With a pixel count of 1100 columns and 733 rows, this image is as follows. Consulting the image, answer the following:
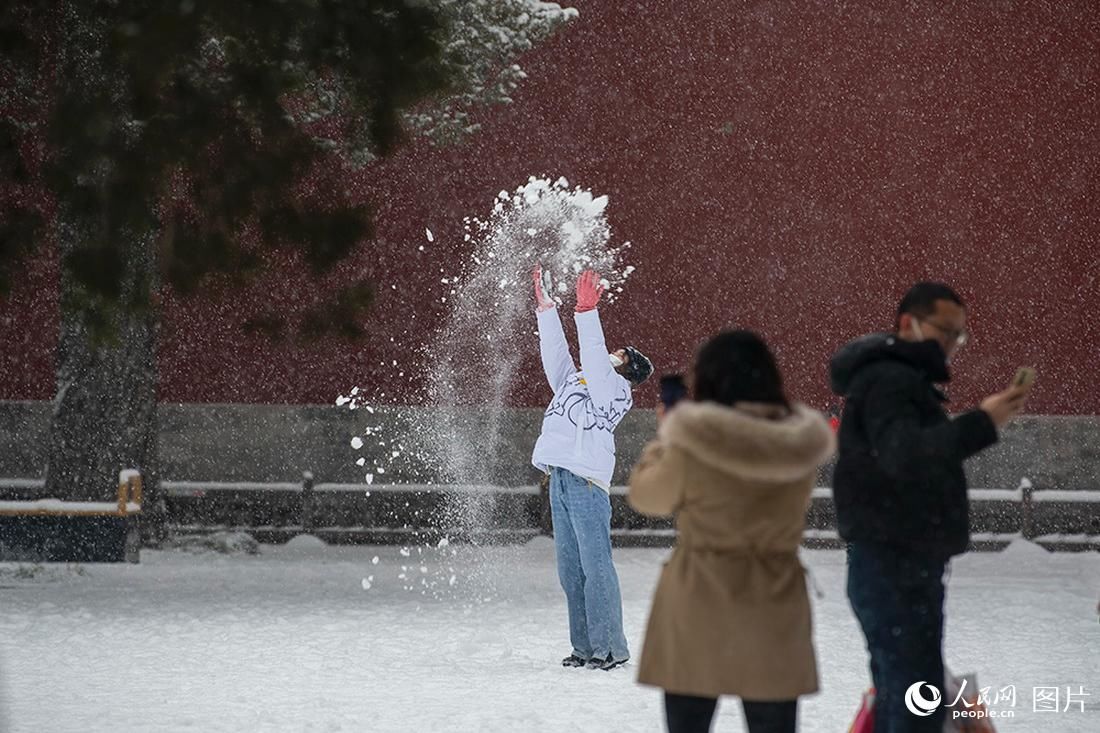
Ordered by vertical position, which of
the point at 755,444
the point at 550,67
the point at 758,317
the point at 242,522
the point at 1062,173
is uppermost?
the point at 550,67

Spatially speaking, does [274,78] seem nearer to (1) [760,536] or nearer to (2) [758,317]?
(1) [760,536]

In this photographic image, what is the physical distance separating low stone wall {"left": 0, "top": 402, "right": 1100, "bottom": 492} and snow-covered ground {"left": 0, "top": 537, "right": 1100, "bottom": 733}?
253 cm

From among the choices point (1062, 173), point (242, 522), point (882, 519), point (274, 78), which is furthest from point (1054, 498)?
point (882, 519)

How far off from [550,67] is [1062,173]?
5.91 metres

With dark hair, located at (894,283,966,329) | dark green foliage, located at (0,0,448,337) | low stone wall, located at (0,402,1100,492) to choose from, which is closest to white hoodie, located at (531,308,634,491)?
dark green foliage, located at (0,0,448,337)

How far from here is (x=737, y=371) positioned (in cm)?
384

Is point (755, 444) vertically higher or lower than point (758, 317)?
lower

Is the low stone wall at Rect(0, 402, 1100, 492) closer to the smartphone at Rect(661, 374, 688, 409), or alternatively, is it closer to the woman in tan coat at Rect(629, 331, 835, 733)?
the smartphone at Rect(661, 374, 688, 409)

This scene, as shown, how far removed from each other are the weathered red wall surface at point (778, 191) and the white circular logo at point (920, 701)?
11.4 m

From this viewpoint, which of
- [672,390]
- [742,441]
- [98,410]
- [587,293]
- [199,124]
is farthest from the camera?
[98,410]

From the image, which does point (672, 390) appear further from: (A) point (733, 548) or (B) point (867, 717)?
(B) point (867, 717)

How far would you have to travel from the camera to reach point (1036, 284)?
15727 mm

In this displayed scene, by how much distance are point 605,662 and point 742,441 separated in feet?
12.7

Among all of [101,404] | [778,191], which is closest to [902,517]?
[101,404]
